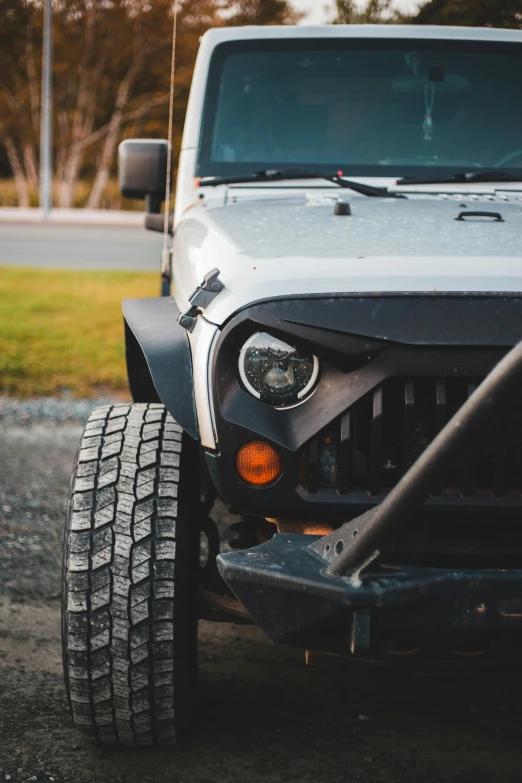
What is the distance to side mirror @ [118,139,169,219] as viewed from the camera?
362 centimetres

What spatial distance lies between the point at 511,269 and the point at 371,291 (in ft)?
1.03

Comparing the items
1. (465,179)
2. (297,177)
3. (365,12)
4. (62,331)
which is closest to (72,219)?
(62,331)

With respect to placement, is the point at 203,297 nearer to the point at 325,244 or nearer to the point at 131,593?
the point at 325,244

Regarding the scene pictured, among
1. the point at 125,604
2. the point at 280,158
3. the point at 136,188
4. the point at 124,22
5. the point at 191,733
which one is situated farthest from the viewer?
the point at 124,22

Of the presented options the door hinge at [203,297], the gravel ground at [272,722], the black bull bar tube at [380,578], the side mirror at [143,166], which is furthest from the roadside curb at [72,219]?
the black bull bar tube at [380,578]

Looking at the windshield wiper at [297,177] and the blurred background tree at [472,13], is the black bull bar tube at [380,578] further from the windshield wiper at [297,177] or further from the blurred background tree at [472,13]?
the blurred background tree at [472,13]

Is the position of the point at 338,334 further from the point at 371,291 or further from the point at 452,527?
the point at 452,527

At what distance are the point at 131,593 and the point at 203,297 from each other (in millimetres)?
720

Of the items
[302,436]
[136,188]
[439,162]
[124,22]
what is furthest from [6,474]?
[124,22]

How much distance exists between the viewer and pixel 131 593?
2.28 metres

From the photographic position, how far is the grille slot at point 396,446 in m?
1.97

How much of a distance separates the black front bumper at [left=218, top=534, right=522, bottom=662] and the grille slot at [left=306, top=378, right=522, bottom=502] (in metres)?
0.20

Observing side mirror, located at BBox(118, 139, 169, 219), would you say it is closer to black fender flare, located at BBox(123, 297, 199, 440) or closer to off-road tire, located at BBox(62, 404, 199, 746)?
black fender flare, located at BBox(123, 297, 199, 440)

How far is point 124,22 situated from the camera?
1080 inches
